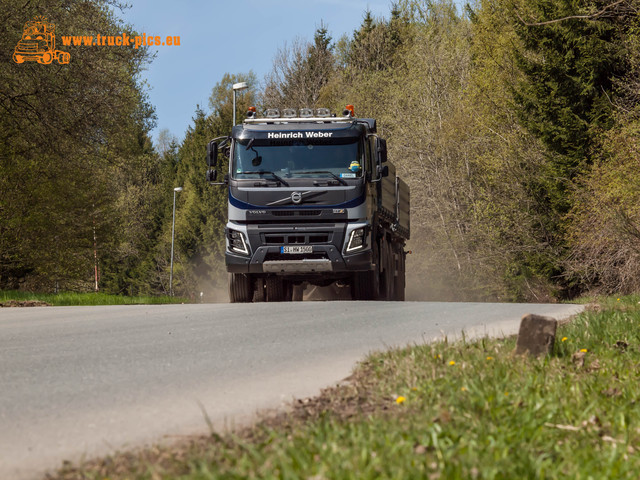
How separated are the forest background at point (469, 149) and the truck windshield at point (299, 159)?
3.74 meters

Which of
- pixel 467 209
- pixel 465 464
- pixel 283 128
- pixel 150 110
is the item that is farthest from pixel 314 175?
pixel 150 110

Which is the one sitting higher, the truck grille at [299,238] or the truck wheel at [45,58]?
the truck wheel at [45,58]

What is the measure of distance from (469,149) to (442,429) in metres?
30.7

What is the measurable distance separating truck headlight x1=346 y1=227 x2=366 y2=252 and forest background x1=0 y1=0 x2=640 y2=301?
4548 mm

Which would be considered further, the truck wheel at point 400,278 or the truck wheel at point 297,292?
the truck wheel at point 400,278

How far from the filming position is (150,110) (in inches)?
2409

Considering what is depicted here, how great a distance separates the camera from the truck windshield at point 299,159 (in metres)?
15.2

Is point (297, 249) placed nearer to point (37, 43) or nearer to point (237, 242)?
point (237, 242)

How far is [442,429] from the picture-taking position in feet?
14.7

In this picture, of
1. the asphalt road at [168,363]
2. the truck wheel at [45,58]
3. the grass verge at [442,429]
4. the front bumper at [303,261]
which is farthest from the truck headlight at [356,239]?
the truck wheel at [45,58]

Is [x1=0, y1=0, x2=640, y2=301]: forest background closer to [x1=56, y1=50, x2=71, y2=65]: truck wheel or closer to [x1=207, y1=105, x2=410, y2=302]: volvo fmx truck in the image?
[x1=56, y1=50, x2=71, y2=65]: truck wheel

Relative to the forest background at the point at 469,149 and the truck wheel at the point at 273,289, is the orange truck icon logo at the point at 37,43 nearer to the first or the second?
the forest background at the point at 469,149

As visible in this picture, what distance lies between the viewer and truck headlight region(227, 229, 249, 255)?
15.2 meters

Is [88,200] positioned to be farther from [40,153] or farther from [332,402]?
[332,402]
